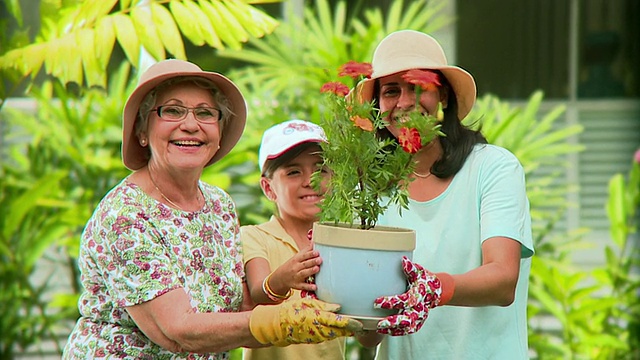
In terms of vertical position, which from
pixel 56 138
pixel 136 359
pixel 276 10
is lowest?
pixel 136 359

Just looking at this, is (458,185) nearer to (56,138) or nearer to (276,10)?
(56,138)

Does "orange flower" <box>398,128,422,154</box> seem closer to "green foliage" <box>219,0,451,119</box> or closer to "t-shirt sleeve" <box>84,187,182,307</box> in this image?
"t-shirt sleeve" <box>84,187,182,307</box>

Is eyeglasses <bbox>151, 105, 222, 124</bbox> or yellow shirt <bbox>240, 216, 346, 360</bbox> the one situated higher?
eyeglasses <bbox>151, 105, 222, 124</bbox>

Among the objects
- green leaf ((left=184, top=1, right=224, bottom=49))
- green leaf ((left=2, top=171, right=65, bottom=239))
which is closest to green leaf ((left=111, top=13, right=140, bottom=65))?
green leaf ((left=184, top=1, right=224, bottom=49))

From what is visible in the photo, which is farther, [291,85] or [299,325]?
[291,85]

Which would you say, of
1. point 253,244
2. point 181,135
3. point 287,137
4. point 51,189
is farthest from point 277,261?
point 51,189

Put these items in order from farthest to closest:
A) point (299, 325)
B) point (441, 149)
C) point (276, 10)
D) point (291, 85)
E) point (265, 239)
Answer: point (276, 10), point (291, 85), point (265, 239), point (441, 149), point (299, 325)

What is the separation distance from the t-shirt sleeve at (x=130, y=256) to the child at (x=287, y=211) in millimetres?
334

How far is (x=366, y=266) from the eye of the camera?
87.0 inches

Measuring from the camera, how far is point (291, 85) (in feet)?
15.9

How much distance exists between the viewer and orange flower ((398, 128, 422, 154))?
2223 mm

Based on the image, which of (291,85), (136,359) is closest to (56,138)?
(291,85)

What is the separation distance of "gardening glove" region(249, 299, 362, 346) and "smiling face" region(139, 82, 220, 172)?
1.41 ft

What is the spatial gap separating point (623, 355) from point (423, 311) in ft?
10.8
